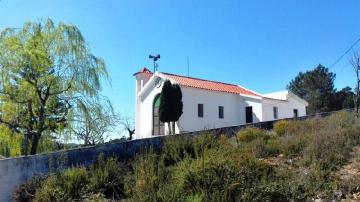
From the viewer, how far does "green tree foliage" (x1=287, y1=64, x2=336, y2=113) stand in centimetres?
5009

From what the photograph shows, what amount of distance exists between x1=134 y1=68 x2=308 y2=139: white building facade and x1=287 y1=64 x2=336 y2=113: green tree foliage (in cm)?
1614

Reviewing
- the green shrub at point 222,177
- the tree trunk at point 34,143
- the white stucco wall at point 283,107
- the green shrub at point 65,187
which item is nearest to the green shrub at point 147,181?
the green shrub at point 222,177

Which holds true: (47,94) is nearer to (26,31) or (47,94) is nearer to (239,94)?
(26,31)

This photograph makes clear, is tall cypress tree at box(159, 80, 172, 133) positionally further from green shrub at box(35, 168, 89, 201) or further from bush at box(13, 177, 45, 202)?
green shrub at box(35, 168, 89, 201)

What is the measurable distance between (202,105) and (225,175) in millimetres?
25086

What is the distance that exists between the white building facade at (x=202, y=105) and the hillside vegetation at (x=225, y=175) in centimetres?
2041

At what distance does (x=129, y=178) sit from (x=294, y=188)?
3284 millimetres

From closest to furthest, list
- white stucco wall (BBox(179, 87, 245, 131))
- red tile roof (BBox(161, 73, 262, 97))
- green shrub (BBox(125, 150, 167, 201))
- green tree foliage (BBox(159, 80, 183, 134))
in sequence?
green shrub (BBox(125, 150, 167, 201))
green tree foliage (BBox(159, 80, 183, 134))
white stucco wall (BBox(179, 87, 245, 131))
red tile roof (BBox(161, 73, 262, 97))

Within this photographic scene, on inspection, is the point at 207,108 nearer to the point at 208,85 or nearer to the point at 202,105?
the point at 202,105

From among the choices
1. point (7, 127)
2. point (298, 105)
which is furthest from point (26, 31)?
point (298, 105)

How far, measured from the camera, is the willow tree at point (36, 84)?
17.5 metres

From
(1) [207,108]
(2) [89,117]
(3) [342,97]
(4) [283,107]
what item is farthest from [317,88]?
(2) [89,117]

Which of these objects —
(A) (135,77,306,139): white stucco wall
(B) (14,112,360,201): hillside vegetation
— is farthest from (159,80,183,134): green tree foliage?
(B) (14,112,360,201): hillside vegetation

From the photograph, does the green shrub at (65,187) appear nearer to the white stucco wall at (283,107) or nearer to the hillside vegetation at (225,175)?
the hillside vegetation at (225,175)
